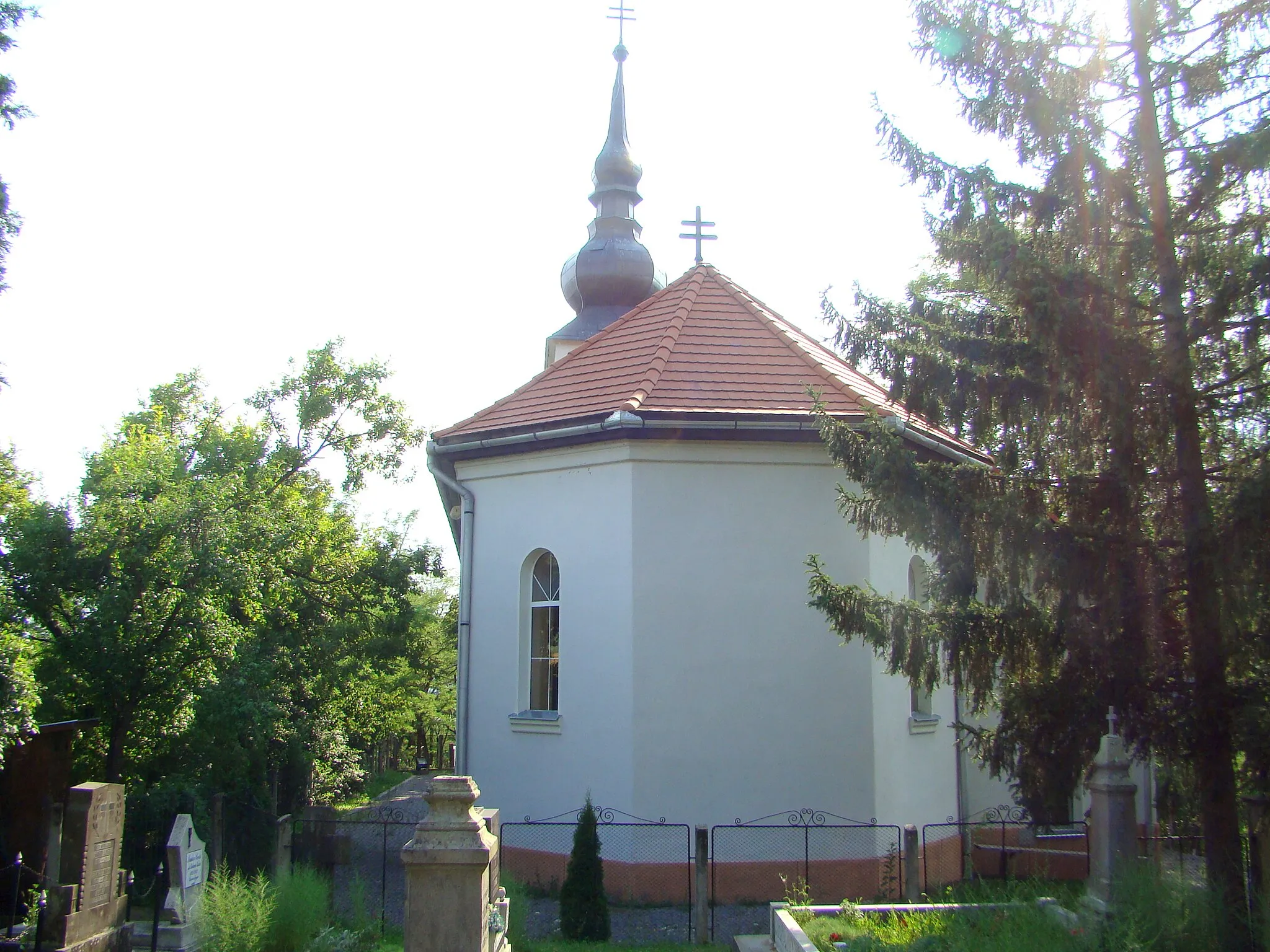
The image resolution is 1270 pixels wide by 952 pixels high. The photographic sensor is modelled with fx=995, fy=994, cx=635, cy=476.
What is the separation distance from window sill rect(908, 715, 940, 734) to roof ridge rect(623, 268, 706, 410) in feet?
16.2

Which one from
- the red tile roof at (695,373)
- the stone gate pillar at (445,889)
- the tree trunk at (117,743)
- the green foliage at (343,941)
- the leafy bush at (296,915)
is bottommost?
the green foliage at (343,941)

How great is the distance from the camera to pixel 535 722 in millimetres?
11930

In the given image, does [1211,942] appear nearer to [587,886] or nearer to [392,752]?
[587,886]

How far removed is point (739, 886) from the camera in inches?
422

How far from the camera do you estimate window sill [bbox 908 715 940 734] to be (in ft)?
38.8

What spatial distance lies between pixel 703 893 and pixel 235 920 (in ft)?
13.4

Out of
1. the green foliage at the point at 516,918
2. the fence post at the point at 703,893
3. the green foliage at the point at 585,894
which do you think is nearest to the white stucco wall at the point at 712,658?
the green foliage at the point at 585,894

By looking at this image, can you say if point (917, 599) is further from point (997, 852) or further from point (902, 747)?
point (997, 852)

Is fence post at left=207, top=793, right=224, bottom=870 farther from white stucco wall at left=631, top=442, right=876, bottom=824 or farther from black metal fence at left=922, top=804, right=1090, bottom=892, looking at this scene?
black metal fence at left=922, top=804, right=1090, bottom=892

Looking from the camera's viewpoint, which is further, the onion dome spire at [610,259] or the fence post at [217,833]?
the onion dome spire at [610,259]

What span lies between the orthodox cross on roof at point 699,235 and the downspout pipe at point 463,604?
587 centimetres

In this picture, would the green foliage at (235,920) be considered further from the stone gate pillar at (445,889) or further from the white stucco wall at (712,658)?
the white stucco wall at (712,658)

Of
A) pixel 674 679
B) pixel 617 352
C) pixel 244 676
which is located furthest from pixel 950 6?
pixel 244 676

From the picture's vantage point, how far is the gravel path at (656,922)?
9.49 metres
